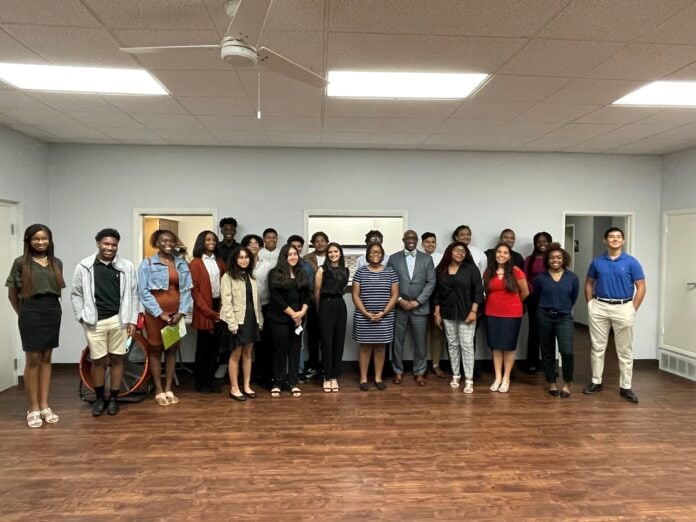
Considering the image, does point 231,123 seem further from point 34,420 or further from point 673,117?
point 673,117

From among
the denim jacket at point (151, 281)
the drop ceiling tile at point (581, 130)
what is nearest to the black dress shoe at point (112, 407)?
the denim jacket at point (151, 281)

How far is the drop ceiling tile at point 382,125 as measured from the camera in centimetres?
410

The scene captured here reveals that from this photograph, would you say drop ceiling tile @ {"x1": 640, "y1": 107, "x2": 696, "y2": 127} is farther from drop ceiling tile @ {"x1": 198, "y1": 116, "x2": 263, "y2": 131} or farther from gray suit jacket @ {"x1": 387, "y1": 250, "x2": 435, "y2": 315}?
drop ceiling tile @ {"x1": 198, "y1": 116, "x2": 263, "y2": 131}

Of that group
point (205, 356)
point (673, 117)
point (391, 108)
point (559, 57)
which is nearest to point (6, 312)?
point (205, 356)

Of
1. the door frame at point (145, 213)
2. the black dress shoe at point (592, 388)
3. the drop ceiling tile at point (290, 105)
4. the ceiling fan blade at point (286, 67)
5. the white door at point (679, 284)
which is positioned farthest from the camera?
the door frame at point (145, 213)

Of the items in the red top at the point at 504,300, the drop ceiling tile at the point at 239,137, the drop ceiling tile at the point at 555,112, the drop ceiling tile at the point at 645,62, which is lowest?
the red top at the point at 504,300

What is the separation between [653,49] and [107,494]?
4.29 m

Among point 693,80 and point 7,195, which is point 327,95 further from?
point 7,195

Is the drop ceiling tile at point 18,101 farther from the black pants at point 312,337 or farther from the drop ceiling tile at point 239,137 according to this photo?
the black pants at point 312,337

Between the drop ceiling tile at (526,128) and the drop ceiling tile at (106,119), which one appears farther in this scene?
the drop ceiling tile at (526,128)

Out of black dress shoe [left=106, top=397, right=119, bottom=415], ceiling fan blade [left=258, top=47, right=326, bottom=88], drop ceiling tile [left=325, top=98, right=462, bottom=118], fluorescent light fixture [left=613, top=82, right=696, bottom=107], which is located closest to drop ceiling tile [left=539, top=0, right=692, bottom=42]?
fluorescent light fixture [left=613, top=82, right=696, bottom=107]

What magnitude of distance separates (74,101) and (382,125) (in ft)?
9.12

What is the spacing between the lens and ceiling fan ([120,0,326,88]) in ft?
5.80

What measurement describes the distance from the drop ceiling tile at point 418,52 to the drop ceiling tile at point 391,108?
65 centimetres
